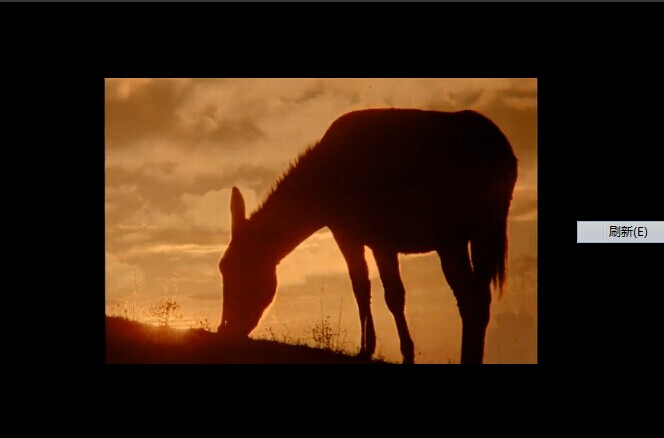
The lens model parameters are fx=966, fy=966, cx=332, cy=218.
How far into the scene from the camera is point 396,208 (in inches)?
320

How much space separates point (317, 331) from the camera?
26.3 ft

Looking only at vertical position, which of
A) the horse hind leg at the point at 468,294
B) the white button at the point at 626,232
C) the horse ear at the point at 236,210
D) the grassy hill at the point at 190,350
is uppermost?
the horse ear at the point at 236,210

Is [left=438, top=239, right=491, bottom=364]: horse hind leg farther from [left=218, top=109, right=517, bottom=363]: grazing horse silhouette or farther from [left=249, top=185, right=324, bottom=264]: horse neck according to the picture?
[left=249, top=185, right=324, bottom=264]: horse neck

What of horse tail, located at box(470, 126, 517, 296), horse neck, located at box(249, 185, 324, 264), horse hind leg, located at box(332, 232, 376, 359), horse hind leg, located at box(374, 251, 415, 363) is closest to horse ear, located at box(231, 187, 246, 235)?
horse neck, located at box(249, 185, 324, 264)

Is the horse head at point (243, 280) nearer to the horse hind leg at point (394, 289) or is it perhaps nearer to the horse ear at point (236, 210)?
the horse ear at point (236, 210)

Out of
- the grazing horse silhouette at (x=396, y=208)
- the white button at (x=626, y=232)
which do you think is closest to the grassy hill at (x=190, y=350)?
the grazing horse silhouette at (x=396, y=208)

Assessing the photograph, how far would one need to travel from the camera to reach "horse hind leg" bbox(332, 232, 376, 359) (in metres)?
8.05

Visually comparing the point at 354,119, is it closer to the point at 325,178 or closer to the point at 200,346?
the point at 325,178

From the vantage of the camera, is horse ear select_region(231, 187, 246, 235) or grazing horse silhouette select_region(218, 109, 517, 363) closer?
grazing horse silhouette select_region(218, 109, 517, 363)

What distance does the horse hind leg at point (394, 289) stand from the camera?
7938mm

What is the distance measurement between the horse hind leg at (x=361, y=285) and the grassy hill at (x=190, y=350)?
6.5 inches

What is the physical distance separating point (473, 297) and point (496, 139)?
1335 mm

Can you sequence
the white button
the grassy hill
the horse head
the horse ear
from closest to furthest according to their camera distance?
the white button → the grassy hill → the horse ear → the horse head

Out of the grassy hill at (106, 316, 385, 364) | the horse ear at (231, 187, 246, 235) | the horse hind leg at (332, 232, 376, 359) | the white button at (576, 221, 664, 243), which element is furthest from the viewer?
the horse ear at (231, 187, 246, 235)
